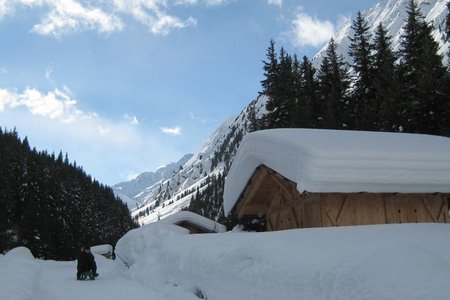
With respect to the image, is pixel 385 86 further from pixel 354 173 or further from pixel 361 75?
pixel 354 173

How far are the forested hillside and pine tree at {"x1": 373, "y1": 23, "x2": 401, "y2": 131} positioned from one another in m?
41.2

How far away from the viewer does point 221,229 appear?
32.5 meters

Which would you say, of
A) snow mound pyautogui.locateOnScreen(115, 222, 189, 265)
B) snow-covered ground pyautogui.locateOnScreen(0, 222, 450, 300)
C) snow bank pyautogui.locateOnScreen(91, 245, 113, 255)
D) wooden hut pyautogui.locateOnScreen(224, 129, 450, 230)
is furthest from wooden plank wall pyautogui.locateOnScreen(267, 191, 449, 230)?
snow bank pyautogui.locateOnScreen(91, 245, 113, 255)

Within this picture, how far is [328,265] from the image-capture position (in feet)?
17.5

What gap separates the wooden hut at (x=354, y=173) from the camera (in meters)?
11.9

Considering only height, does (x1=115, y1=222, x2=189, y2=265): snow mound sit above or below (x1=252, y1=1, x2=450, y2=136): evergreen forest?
below

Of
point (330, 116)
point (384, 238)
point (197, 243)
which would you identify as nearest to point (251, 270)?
point (384, 238)

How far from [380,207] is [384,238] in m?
8.54

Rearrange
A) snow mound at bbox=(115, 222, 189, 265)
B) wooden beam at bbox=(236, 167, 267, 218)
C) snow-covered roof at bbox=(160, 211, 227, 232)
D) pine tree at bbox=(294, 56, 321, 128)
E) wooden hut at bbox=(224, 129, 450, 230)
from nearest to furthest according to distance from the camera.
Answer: wooden hut at bbox=(224, 129, 450, 230) → wooden beam at bbox=(236, 167, 267, 218) → snow mound at bbox=(115, 222, 189, 265) → snow-covered roof at bbox=(160, 211, 227, 232) → pine tree at bbox=(294, 56, 321, 128)

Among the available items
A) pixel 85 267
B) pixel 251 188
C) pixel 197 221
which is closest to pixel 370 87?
pixel 197 221

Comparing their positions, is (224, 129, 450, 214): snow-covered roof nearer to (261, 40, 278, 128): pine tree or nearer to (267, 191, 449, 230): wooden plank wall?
(267, 191, 449, 230): wooden plank wall

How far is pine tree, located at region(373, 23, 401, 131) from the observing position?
28859 millimetres

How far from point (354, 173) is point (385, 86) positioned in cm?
2208

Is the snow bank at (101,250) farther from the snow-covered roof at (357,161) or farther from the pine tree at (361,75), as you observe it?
the snow-covered roof at (357,161)
